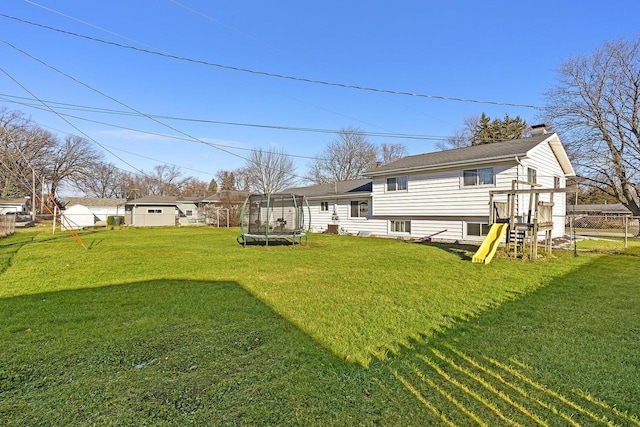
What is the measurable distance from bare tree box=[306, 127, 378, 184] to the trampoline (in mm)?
23135

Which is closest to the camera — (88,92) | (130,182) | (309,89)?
Result: (88,92)

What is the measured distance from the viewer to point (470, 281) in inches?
253

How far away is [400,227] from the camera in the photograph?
16594 mm

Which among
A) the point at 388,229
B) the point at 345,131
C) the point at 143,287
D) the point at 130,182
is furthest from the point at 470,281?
the point at 130,182

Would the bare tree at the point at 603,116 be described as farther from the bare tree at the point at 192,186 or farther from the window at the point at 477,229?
the bare tree at the point at 192,186

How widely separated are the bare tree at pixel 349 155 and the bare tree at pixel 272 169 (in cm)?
421

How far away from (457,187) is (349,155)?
26059 millimetres

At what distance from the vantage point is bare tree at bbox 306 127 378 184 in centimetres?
3875

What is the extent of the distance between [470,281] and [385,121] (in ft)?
58.3

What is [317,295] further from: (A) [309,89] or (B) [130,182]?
(B) [130,182]

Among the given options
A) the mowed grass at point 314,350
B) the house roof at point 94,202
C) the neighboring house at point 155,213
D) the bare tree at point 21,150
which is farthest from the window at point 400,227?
the bare tree at point 21,150

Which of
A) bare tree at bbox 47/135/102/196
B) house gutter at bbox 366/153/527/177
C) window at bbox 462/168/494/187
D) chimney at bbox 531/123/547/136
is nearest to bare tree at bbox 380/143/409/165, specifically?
house gutter at bbox 366/153/527/177

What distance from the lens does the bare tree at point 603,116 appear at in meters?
19.0

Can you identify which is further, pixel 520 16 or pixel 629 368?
pixel 520 16
